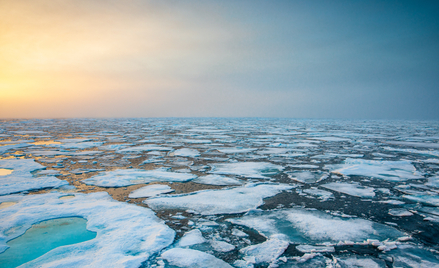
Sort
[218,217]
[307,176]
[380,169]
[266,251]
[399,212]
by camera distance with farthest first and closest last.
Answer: [380,169] < [307,176] < [399,212] < [218,217] < [266,251]

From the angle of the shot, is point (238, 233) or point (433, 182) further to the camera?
point (433, 182)

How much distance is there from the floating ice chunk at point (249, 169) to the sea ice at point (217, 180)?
0.30 metres

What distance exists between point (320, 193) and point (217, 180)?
140 cm

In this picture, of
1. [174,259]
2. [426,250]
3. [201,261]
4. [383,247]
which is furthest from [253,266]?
[426,250]

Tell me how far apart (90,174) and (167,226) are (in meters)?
2.39

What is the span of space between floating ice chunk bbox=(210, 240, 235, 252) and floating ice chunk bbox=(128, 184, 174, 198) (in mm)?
1283

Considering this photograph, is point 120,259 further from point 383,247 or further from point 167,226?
point 383,247

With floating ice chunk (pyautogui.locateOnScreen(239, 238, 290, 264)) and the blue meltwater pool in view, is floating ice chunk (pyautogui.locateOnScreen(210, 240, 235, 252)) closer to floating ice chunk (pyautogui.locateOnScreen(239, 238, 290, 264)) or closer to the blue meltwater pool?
floating ice chunk (pyautogui.locateOnScreen(239, 238, 290, 264))

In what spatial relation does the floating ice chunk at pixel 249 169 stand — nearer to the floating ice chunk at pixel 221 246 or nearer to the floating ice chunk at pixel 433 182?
the floating ice chunk at pixel 221 246

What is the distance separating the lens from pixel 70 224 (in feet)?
6.46

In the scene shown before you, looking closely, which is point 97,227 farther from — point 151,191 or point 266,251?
point 266,251

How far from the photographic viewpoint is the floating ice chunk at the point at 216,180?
326 centimetres

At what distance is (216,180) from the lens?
3.37 meters

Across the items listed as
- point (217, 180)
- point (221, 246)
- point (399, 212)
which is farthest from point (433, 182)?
point (221, 246)
